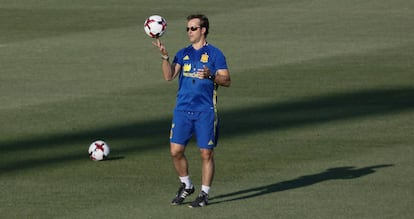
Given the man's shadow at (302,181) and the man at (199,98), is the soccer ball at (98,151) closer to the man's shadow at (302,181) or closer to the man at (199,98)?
the man's shadow at (302,181)

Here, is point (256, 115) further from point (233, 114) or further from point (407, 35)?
point (407, 35)

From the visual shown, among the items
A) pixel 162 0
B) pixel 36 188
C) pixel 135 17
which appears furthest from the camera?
pixel 162 0

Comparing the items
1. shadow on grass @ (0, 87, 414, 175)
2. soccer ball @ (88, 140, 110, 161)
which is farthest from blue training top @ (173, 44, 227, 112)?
shadow on grass @ (0, 87, 414, 175)

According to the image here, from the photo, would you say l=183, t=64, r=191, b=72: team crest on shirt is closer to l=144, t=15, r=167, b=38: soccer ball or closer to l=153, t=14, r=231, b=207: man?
l=153, t=14, r=231, b=207: man

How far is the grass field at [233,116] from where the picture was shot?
15492mm

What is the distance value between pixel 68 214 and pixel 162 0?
95.6 feet

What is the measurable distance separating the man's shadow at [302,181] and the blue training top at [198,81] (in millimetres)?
1240

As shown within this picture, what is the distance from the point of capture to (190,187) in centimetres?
1520

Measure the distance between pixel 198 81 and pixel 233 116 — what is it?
7089 mm

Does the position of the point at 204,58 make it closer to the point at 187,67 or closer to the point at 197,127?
the point at 187,67

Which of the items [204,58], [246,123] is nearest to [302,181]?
[204,58]

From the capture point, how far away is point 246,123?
69.6 feet

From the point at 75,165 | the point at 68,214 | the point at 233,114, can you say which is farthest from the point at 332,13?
the point at 68,214

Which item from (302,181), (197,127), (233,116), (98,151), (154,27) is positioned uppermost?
(154,27)
